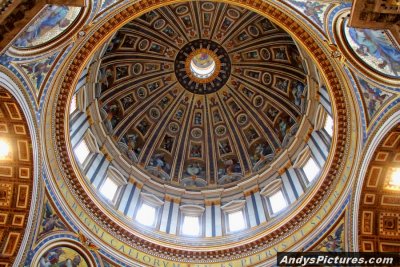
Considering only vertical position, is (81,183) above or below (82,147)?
below

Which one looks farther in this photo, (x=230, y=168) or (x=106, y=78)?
(x=230, y=168)

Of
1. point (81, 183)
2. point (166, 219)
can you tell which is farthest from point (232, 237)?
point (81, 183)

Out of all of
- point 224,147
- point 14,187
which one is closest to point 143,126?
point 224,147

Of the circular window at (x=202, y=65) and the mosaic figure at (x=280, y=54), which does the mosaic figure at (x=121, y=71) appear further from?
the mosaic figure at (x=280, y=54)

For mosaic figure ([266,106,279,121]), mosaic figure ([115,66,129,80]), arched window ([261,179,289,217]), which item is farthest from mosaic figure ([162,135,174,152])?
arched window ([261,179,289,217])

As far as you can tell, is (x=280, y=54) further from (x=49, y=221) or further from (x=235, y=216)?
(x=49, y=221)

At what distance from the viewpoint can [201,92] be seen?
3028 cm

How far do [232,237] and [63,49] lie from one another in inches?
435

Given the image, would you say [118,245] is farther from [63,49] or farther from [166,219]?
[63,49]

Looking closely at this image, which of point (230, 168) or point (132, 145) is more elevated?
point (132, 145)

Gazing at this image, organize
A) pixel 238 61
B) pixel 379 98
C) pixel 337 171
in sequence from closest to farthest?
pixel 379 98 < pixel 337 171 < pixel 238 61

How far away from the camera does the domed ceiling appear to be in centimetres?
2559

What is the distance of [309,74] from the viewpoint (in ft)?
71.3

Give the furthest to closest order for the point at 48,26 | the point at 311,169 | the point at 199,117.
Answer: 1. the point at 199,117
2. the point at 311,169
3. the point at 48,26
